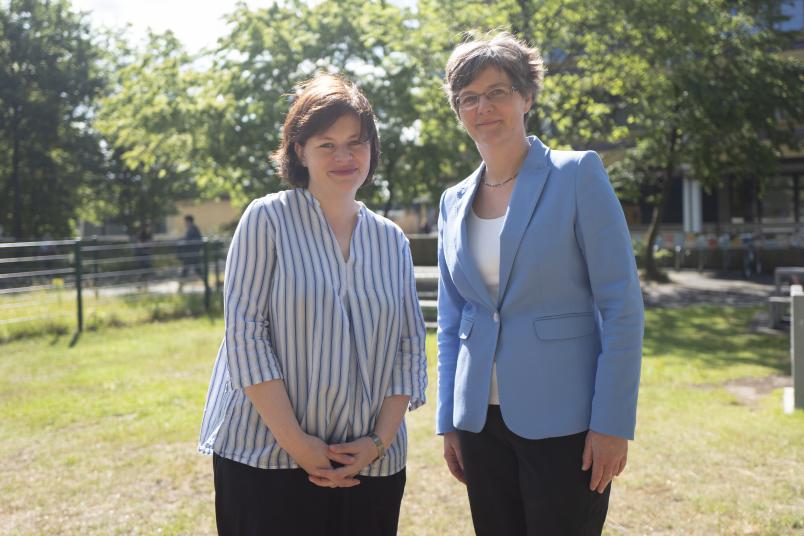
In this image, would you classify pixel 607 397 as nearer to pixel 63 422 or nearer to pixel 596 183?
pixel 596 183

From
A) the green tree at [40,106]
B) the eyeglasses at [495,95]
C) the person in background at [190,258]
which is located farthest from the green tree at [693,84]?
the green tree at [40,106]

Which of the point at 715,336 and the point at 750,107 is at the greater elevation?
the point at 750,107

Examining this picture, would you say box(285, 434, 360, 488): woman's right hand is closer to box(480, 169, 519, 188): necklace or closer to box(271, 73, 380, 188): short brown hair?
box(271, 73, 380, 188): short brown hair

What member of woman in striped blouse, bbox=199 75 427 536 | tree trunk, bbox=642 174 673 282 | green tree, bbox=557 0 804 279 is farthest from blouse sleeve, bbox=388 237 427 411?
tree trunk, bbox=642 174 673 282

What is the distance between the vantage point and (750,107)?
17734 millimetres

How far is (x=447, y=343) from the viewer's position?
2.53 meters

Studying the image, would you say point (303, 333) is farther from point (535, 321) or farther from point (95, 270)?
point (95, 270)

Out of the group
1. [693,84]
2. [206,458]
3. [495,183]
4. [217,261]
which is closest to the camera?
[495,183]

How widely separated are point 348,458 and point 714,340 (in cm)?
947

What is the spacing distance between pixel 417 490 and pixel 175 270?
11.6m

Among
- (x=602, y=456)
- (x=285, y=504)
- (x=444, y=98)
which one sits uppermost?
(x=444, y=98)

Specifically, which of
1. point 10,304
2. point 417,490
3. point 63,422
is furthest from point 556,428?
point 10,304

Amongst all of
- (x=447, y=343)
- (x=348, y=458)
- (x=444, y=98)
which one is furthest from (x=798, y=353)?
(x=444, y=98)

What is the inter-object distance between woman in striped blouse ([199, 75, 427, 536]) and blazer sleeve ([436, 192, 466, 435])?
21 centimetres
